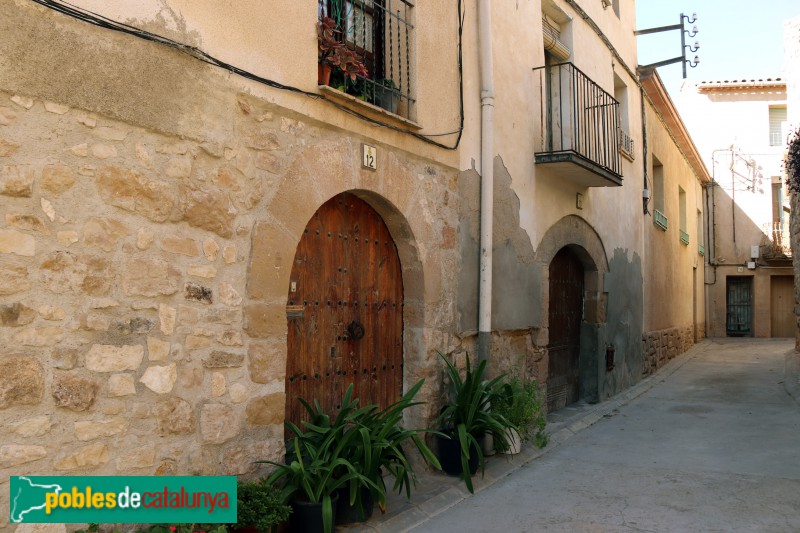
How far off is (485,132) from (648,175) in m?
6.49

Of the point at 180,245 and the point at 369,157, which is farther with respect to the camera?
the point at 369,157

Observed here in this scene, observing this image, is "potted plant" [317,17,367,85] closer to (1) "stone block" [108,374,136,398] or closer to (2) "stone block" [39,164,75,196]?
(2) "stone block" [39,164,75,196]

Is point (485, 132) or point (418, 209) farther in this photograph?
point (485, 132)

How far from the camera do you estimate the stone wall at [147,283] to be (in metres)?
2.60

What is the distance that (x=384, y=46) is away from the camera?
4930mm

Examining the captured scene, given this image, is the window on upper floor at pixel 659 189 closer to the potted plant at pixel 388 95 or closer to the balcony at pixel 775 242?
the balcony at pixel 775 242

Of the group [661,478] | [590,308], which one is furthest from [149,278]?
[590,308]

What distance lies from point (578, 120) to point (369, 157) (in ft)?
12.6

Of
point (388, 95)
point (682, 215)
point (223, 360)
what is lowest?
point (223, 360)

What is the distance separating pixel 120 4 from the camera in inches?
116

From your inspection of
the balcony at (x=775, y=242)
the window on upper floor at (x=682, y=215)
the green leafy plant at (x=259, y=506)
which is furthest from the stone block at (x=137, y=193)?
the balcony at (x=775, y=242)

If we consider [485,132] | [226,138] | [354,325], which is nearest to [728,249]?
[485,132]

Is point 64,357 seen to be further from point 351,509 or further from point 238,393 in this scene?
point 351,509

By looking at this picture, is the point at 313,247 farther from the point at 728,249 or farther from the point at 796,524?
the point at 728,249
